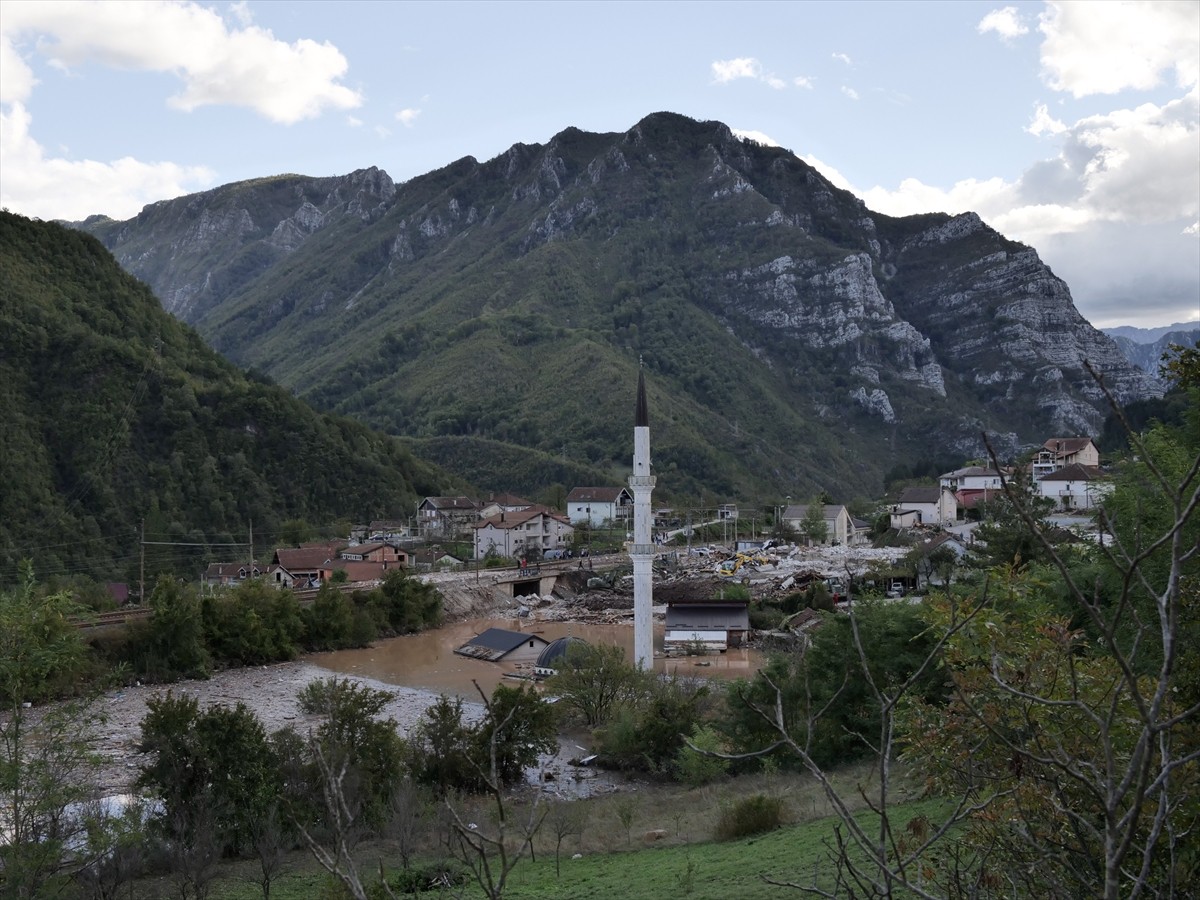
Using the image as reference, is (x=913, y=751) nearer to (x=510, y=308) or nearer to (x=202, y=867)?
(x=202, y=867)

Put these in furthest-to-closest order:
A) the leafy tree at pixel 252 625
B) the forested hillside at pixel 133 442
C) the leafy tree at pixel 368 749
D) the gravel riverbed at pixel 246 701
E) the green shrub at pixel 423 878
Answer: the forested hillside at pixel 133 442
the leafy tree at pixel 252 625
the gravel riverbed at pixel 246 701
the leafy tree at pixel 368 749
the green shrub at pixel 423 878

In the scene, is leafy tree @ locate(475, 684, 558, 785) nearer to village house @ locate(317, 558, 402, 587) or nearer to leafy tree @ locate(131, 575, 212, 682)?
leafy tree @ locate(131, 575, 212, 682)

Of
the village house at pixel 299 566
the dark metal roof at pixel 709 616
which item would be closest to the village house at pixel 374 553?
the village house at pixel 299 566

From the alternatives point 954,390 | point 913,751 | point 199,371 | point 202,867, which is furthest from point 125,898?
point 954,390

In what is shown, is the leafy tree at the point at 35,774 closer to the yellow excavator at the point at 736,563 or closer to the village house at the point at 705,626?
the village house at the point at 705,626

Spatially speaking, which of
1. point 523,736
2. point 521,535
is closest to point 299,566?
point 521,535

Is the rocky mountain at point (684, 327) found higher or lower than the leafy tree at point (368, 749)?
higher
